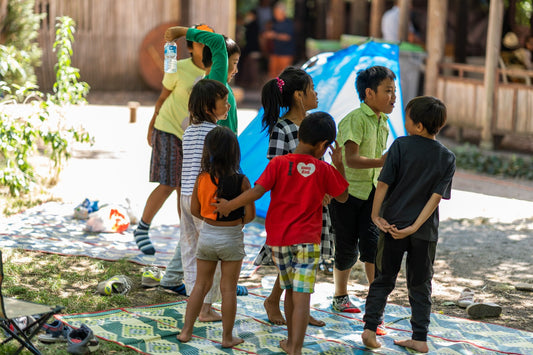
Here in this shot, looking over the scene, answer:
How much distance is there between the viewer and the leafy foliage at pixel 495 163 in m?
9.93

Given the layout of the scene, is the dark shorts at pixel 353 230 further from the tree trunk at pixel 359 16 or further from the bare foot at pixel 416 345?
the tree trunk at pixel 359 16

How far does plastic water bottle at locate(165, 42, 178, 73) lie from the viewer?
5004 millimetres

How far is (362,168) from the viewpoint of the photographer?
14.7ft

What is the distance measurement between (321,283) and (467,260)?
1488 mm

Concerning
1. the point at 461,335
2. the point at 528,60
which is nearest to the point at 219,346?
the point at 461,335

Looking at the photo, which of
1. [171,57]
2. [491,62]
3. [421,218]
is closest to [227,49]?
[171,57]

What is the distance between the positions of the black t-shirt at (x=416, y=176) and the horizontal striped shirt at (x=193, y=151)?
3.48 ft

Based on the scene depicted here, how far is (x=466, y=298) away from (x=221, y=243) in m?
2.00

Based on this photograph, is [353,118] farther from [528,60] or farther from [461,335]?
[528,60]

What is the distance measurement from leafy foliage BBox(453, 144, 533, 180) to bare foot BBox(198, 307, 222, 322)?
20.8 ft

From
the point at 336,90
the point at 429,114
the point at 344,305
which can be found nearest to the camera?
the point at 429,114

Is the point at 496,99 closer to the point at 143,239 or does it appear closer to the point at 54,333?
the point at 143,239

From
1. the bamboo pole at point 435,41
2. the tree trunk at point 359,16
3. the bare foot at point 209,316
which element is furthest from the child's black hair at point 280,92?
the tree trunk at point 359,16

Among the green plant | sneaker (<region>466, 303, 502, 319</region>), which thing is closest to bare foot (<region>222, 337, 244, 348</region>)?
sneaker (<region>466, 303, 502, 319</region>)
